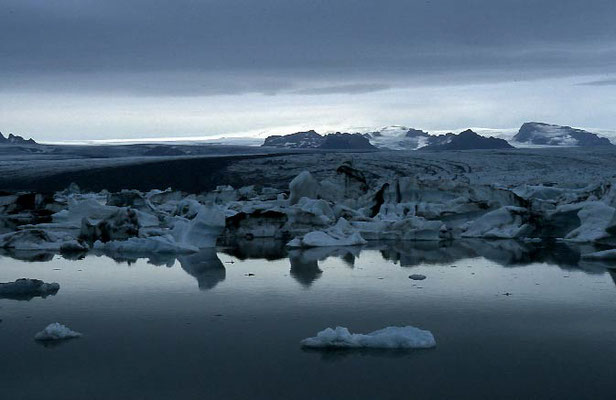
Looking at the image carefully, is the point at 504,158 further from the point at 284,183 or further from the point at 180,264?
the point at 180,264

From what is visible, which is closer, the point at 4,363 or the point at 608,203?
the point at 4,363

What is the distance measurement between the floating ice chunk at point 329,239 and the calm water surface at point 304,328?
229cm

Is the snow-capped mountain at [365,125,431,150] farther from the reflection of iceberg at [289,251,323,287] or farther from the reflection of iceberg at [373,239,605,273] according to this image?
the reflection of iceberg at [289,251,323,287]

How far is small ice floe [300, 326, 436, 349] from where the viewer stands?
6.39 metres

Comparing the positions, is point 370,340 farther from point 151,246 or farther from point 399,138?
point 399,138

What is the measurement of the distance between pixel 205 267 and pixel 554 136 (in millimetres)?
111071

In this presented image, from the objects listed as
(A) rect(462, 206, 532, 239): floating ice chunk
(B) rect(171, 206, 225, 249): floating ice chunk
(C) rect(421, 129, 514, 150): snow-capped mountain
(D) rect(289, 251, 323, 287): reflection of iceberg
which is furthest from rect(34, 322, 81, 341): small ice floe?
(C) rect(421, 129, 514, 150): snow-capped mountain

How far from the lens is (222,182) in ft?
125

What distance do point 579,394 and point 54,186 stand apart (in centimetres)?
3808

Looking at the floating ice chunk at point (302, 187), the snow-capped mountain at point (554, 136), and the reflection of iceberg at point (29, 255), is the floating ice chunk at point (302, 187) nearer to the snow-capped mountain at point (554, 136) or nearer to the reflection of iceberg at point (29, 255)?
the reflection of iceberg at point (29, 255)

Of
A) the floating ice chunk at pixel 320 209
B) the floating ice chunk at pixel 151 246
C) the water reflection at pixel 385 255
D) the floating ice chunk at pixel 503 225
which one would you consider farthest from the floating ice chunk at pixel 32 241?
the floating ice chunk at pixel 503 225

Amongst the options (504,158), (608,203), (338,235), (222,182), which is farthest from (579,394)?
(504,158)

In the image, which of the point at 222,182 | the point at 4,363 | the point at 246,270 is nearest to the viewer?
the point at 4,363

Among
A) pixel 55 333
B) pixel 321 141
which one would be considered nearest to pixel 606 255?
pixel 55 333
